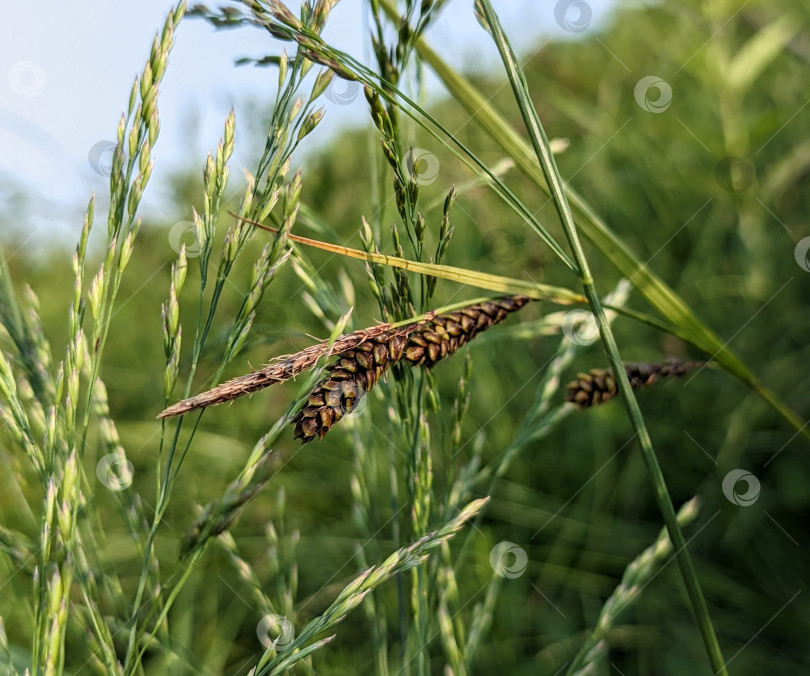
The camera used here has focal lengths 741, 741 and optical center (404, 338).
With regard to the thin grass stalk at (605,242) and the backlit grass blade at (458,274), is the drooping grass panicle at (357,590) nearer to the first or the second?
the backlit grass blade at (458,274)

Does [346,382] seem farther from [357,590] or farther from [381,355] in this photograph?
[357,590]

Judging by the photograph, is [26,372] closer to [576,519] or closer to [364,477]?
[364,477]

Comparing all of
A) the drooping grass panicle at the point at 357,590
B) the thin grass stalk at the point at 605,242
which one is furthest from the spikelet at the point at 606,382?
the drooping grass panicle at the point at 357,590

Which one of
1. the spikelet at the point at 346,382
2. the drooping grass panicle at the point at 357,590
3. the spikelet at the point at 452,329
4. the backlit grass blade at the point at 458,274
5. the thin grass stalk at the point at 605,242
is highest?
the thin grass stalk at the point at 605,242

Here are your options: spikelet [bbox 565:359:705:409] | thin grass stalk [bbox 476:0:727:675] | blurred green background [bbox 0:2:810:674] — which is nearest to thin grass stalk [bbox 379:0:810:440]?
spikelet [bbox 565:359:705:409]

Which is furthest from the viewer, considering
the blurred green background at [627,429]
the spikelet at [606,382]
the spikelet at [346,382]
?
the blurred green background at [627,429]

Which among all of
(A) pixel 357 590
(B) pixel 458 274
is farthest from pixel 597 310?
(A) pixel 357 590
